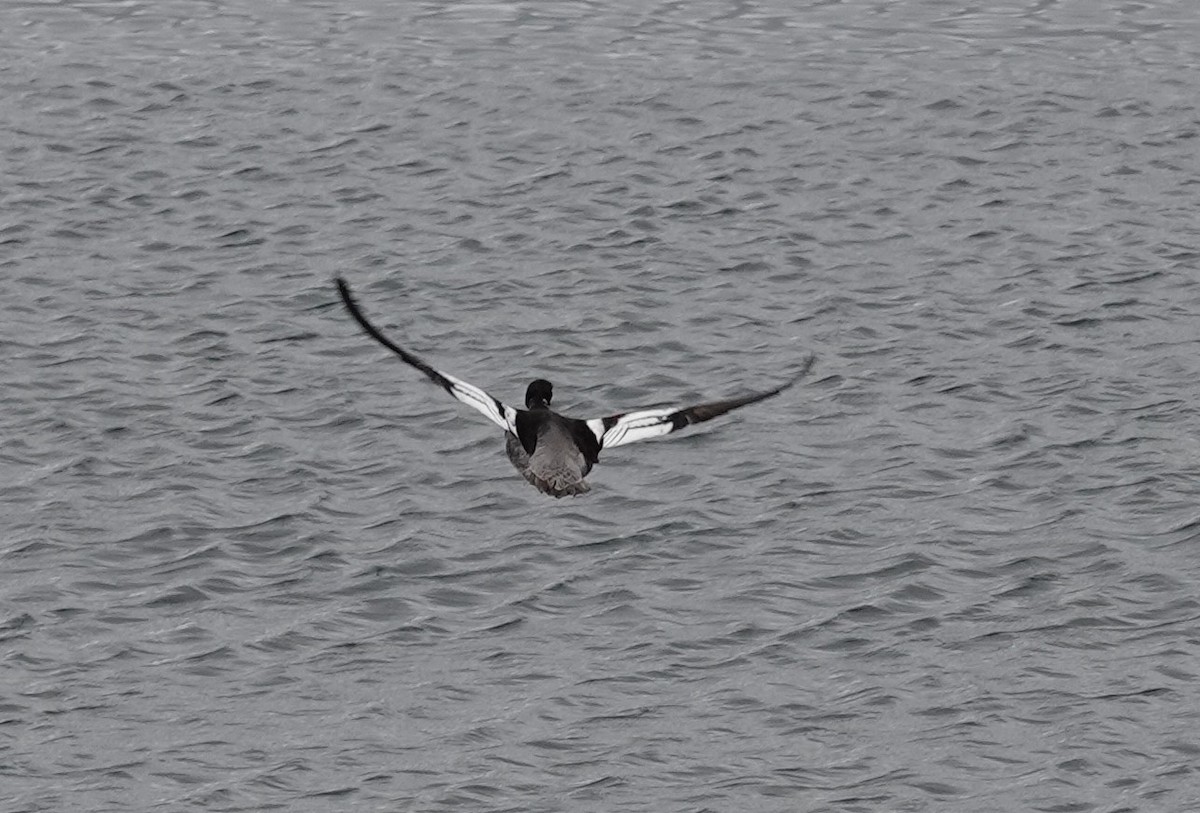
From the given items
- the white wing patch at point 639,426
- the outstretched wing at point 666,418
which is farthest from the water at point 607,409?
the outstretched wing at point 666,418

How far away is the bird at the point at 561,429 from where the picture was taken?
1692 centimetres

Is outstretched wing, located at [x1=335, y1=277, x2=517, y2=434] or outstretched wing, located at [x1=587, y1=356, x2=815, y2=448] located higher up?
outstretched wing, located at [x1=335, y1=277, x2=517, y2=434]

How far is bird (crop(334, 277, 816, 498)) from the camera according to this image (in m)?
16.9

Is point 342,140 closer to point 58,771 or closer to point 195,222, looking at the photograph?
point 195,222

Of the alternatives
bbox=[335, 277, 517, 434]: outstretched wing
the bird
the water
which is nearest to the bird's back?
the bird

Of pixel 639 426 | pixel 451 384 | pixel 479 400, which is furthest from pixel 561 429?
pixel 451 384

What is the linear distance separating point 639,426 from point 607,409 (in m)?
7.47

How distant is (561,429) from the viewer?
17.7m

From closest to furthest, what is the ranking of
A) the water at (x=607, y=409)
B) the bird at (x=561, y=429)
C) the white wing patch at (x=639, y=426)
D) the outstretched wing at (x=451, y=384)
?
the outstretched wing at (x=451, y=384), the bird at (x=561, y=429), the white wing patch at (x=639, y=426), the water at (x=607, y=409)

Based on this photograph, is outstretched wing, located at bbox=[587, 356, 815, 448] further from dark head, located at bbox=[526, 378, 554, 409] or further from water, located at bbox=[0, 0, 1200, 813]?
water, located at bbox=[0, 0, 1200, 813]

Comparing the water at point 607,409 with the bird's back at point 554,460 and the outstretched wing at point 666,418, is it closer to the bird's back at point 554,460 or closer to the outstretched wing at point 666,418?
the bird's back at point 554,460

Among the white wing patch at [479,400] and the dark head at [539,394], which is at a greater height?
the white wing patch at [479,400]

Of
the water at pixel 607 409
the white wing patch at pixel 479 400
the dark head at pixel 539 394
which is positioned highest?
the white wing patch at pixel 479 400

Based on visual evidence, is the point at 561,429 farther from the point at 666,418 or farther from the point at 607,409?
the point at 607,409
